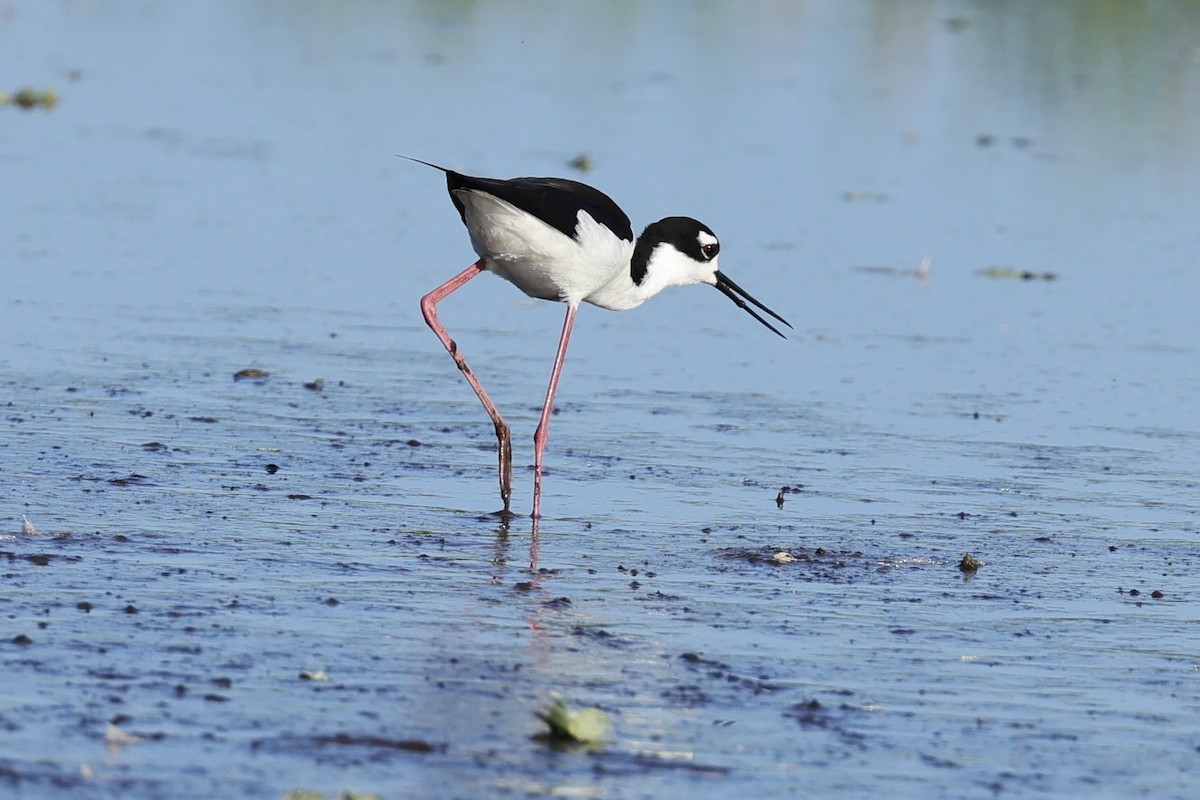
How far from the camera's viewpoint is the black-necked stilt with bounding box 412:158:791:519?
7406 mm

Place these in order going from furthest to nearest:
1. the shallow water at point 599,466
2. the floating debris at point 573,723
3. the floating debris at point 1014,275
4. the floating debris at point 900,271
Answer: the floating debris at point 1014,275 < the floating debris at point 900,271 < the shallow water at point 599,466 < the floating debris at point 573,723

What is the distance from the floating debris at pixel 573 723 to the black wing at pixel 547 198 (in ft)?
9.97

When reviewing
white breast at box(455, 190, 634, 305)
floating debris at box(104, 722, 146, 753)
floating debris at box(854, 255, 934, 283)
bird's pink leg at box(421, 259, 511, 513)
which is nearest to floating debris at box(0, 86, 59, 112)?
floating debris at box(854, 255, 934, 283)

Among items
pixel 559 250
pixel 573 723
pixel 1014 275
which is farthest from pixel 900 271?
pixel 573 723

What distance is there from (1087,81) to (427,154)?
938 cm

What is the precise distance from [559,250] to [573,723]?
3288mm

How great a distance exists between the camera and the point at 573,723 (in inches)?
177

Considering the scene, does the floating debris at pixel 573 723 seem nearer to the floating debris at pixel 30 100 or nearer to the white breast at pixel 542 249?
the white breast at pixel 542 249

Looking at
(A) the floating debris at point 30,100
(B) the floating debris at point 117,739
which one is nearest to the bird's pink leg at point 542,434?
(B) the floating debris at point 117,739

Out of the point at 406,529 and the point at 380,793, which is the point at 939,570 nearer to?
the point at 406,529

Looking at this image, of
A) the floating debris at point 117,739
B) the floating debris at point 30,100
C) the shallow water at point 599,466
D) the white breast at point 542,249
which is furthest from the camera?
the floating debris at point 30,100

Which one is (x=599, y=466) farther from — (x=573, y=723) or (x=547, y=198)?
(x=573, y=723)

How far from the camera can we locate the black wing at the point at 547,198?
7.34 metres

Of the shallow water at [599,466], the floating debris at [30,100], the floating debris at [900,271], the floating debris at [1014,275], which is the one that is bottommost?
the shallow water at [599,466]
